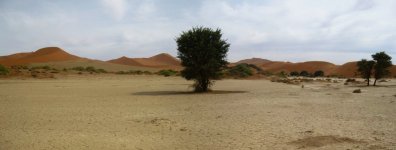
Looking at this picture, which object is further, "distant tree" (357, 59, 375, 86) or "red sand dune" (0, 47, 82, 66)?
"red sand dune" (0, 47, 82, 66)

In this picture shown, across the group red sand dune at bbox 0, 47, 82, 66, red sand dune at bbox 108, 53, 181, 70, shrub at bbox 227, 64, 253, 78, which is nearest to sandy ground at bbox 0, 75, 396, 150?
shrub at bbox 227, 64, 253, 78

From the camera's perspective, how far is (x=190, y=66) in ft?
103

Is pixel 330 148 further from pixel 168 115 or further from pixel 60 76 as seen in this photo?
pixel 60 76

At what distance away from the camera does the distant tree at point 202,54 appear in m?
30.8

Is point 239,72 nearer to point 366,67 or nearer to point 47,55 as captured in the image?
point 366,67

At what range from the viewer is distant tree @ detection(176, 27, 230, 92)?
3077cm

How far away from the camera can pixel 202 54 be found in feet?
101

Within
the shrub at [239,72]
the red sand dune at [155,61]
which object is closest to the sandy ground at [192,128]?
the shrub at [239,72]

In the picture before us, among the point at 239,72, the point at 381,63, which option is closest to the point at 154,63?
the point at 239,72

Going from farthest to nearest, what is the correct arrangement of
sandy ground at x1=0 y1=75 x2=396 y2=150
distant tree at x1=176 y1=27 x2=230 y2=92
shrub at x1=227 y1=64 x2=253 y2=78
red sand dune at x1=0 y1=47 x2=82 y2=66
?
red sand dune at x1=0 y1=47 x2=82 y2=66, shrub at x1=227 y1=64 x2=253 y2=78, distant tree at x1=176 y1=27 x2=230 y2=92, sandy ground at x1=0 y1=75 x2=396 y2=150

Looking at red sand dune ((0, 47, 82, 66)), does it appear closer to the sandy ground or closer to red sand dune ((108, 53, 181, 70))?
red sand dune ((108, 53, 181, 70))

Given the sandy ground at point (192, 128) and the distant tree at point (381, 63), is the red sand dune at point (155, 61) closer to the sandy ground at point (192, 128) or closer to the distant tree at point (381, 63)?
the distant tree at point (381, 63)

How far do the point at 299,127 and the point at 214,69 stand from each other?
63.6ft

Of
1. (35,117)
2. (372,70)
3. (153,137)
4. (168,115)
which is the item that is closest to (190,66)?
(168,115)
